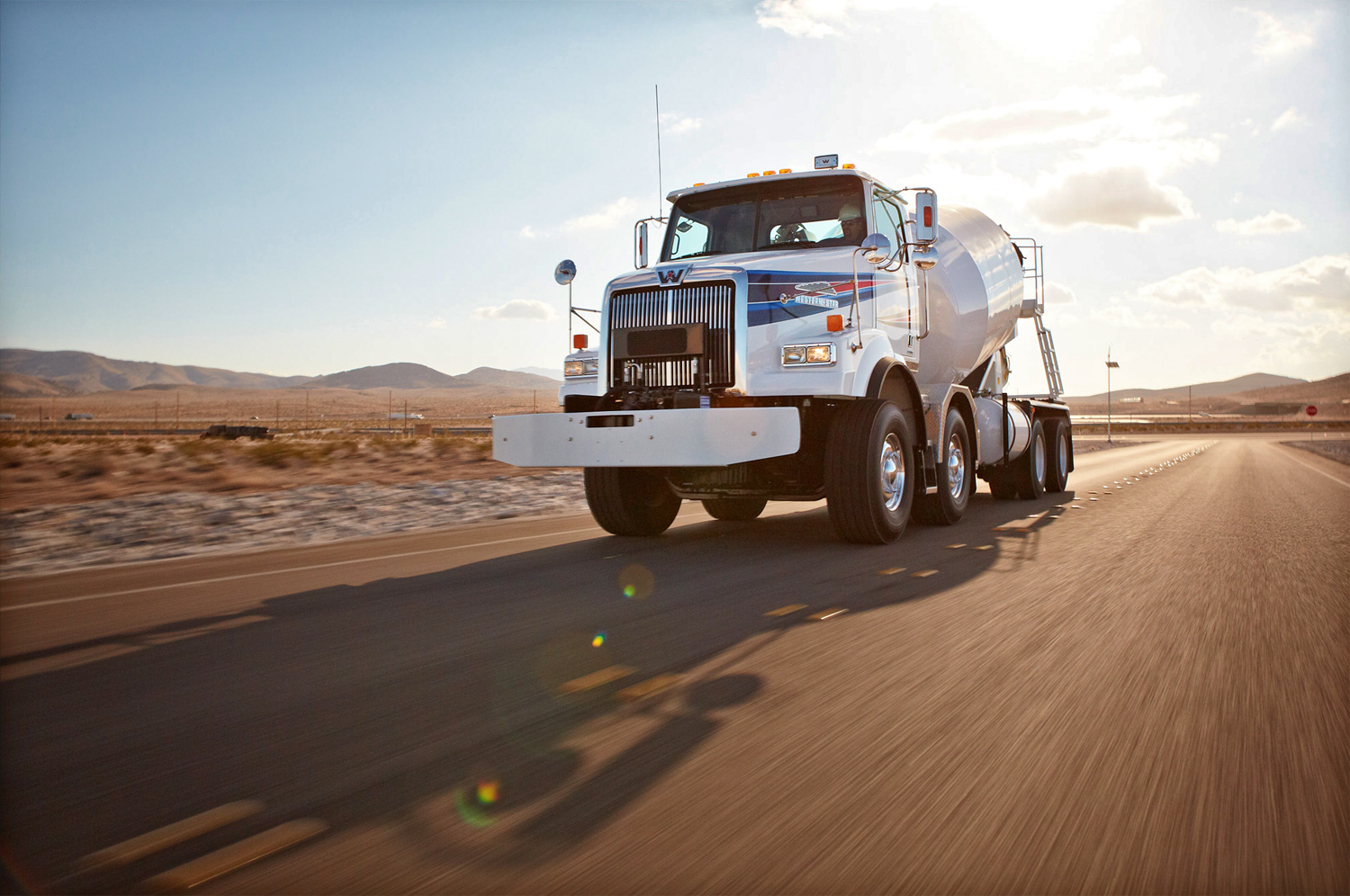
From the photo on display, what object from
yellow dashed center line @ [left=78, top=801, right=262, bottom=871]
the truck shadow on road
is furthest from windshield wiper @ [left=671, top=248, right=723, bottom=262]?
yellow dashed center line @ [left=78, top=801, right=262, bottom=871]

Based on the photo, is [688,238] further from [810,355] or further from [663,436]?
[663,436]

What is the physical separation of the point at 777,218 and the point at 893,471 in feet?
8.78

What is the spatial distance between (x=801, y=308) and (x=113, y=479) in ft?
36.7

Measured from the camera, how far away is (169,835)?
8.32 ft

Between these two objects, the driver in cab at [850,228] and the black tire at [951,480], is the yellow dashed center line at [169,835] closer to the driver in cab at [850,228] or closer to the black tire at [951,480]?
the driver in cab at [850,228]

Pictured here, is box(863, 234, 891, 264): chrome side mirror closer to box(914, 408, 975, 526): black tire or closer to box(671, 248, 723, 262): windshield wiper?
box(671, 248, 723, 262): windshield wiper

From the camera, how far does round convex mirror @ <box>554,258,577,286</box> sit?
368 inches

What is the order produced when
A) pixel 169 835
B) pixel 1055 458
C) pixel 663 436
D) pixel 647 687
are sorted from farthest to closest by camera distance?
pixel 1055 458, pixel 663 436, pixel 647 687, pixel 169 835

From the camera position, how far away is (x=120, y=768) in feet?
10.0

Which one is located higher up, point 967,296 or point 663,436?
point 967,296

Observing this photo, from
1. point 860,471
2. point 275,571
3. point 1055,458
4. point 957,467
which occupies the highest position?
point 860,471

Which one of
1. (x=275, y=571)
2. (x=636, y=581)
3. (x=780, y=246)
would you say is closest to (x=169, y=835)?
(x=636, y=581)

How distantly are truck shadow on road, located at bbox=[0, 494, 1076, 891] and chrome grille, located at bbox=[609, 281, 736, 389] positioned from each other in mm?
1821

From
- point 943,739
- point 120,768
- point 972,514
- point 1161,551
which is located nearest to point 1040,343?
point 972,514
